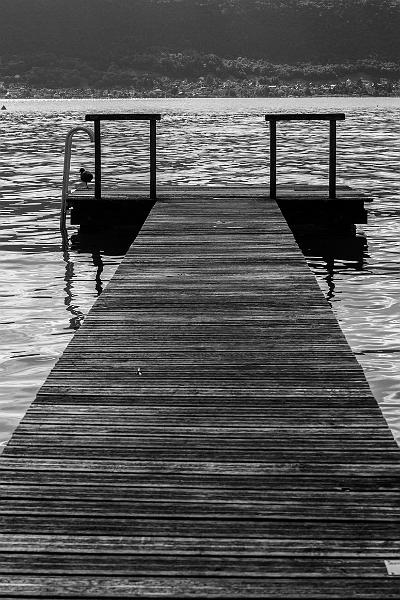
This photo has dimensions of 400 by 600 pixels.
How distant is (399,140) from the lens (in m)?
53.3

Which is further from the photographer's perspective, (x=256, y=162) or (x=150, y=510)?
(x=256, y=162)

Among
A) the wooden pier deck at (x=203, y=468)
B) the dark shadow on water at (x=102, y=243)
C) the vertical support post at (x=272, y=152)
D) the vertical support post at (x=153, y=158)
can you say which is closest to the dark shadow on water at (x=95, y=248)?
the dark shadow on water at (x=102, y=243)

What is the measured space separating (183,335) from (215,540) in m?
3.59

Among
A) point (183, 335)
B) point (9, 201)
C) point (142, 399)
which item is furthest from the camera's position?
point (9, 201)

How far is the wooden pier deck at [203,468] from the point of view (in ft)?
12.6

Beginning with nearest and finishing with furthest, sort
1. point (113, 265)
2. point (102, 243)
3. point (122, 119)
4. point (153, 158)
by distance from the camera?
point (113, 265), point (122, 119), point (153, 158), point (102, 243)

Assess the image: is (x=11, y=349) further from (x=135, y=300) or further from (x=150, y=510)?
(x=150, y=510)

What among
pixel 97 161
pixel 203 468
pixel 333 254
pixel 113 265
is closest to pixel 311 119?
pixel 333 254

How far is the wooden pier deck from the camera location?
12.6ft

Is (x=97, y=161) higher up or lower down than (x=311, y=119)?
lower down

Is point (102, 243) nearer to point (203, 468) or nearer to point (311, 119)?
point (311, 119)

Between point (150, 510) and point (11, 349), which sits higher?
point (150, 510)

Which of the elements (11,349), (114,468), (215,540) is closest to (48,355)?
(11,349)

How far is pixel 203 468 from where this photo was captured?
486cm
